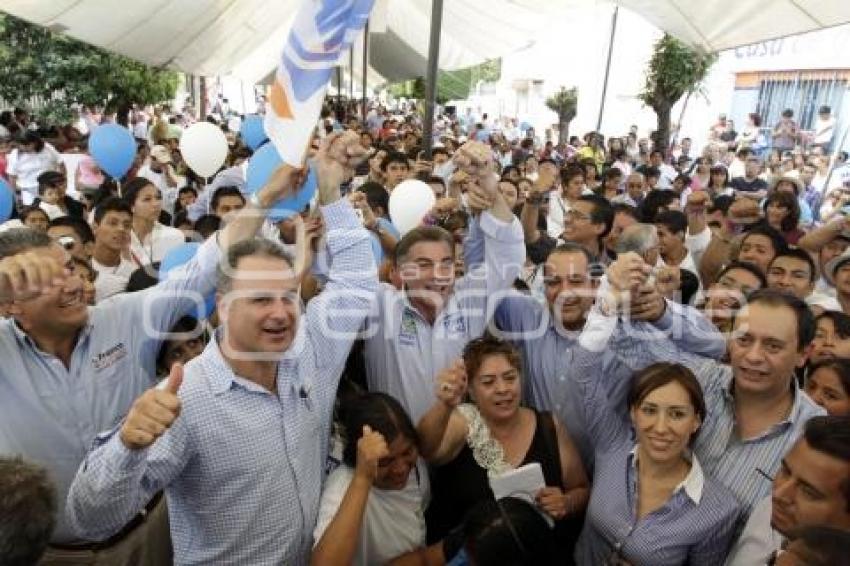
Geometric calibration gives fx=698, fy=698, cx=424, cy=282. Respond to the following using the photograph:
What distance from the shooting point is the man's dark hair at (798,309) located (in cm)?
229

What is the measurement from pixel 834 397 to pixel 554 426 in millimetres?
970

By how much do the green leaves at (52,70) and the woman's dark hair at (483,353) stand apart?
1270cm

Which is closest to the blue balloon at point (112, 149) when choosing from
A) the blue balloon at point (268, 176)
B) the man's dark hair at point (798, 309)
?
the blue balloon at point (268, 176)

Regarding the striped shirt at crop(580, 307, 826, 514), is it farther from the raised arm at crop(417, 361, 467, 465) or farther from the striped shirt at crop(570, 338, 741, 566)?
the raised arm at crop(417, 361, 467, 465)

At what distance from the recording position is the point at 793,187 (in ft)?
22.2

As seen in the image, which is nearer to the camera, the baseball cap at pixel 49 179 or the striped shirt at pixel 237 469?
the striped shirt at pixel 237 469

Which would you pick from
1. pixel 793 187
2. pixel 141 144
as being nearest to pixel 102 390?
pixel 793 187

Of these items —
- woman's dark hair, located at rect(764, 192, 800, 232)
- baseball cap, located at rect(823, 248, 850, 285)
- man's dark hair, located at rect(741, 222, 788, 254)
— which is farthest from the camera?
woman's dark hair, located at rect(764, 192, 800, 232)

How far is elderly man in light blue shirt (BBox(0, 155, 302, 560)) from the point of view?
2152 mm

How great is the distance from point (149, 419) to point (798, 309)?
78.9 inches

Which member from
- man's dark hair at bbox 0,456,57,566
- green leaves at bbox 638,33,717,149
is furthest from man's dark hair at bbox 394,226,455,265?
green leaves at bbox 638,33,717,149

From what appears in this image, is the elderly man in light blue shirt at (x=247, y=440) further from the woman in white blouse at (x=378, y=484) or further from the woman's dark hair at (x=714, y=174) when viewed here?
the woman's dark hair at (x=714, y=174)

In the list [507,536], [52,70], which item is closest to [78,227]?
[507,536]

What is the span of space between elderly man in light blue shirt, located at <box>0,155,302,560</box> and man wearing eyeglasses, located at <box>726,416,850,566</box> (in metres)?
1.80
